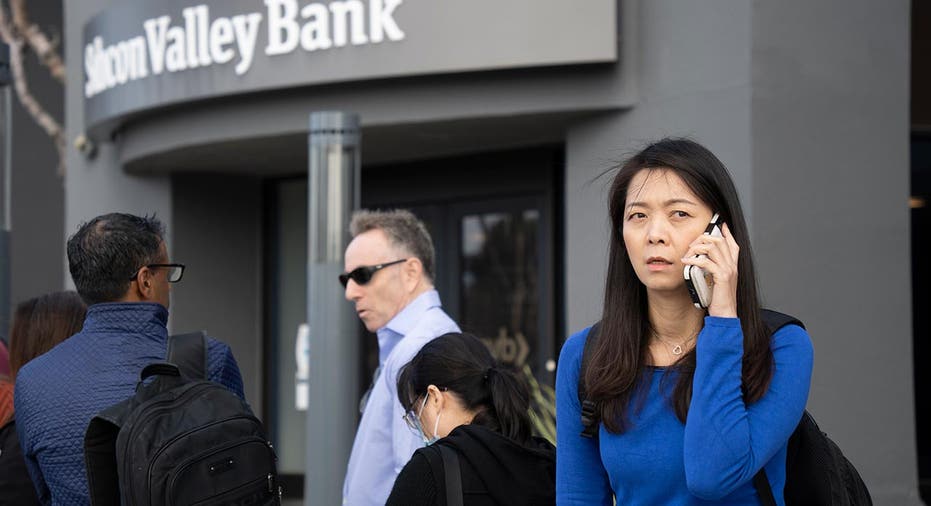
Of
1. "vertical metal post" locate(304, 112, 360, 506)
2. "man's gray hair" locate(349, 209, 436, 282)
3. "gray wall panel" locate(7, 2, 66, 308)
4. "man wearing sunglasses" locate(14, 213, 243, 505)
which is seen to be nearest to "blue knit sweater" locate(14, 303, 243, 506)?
"man wearing sunglasses" locate(14, 213, 243, 505)

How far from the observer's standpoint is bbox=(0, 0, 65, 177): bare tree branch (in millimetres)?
18297

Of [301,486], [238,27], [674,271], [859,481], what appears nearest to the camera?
[674,271]

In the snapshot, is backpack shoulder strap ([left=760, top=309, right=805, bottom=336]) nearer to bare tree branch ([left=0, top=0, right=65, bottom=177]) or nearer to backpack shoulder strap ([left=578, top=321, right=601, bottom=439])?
backpack shoulder strap ([left=578, top=321, right=601, bottom=439])

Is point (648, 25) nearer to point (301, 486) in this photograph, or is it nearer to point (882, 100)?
point (882, 100)

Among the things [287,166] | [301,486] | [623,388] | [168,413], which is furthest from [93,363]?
[301,486]

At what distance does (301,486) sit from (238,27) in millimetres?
4765

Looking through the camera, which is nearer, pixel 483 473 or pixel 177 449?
pixel 177 449

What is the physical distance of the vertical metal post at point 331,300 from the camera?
241 inches

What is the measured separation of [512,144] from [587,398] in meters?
6.86

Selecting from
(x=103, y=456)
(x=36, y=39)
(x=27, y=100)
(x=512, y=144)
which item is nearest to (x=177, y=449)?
(x=103, y=456)

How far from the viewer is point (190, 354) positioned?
141 inches

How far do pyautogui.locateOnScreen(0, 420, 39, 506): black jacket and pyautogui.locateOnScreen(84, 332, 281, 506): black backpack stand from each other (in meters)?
1.03

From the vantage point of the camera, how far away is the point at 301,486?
38.4ft

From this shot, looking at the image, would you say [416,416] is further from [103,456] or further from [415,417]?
[103,456]
